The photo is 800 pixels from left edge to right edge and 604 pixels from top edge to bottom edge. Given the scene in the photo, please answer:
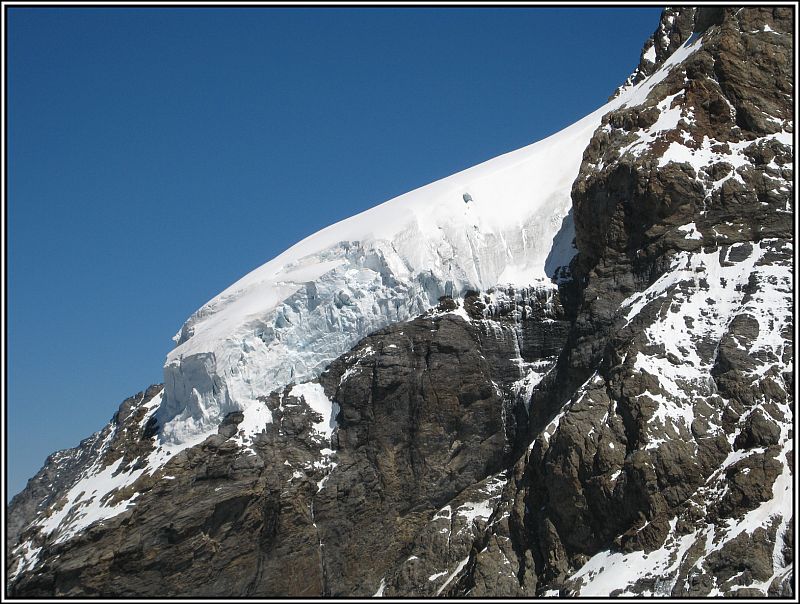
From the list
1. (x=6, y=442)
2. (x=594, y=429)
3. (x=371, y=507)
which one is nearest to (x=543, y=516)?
(x=594, y=429)

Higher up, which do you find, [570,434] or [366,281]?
[366,281]

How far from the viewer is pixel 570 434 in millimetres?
51688

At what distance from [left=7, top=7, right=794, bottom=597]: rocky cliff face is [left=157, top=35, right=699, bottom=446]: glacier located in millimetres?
1539

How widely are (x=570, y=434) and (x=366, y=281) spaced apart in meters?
21.2

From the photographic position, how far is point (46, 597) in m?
57.0

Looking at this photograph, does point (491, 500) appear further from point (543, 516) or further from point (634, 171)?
point (634, 171)

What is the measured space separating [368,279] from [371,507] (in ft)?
49.4

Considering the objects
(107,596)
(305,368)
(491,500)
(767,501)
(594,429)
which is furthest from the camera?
(305,368)

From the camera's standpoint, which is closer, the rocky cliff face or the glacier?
the rocky cliff face

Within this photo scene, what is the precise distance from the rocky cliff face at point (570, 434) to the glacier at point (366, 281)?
154 cm

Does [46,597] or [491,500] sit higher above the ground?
[46,597]

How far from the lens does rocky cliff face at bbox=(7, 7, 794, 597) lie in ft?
159

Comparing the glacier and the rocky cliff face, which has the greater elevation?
the glacier

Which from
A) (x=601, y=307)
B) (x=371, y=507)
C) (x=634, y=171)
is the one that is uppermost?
Answer: (x=634, y=171)
